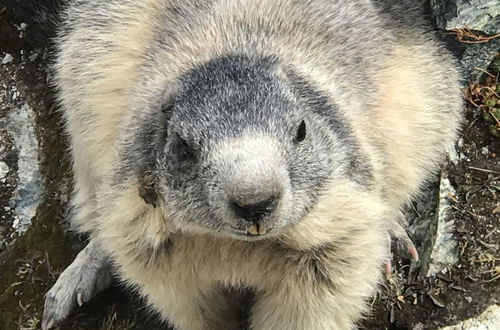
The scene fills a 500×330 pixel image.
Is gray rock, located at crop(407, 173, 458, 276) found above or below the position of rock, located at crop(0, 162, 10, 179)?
below

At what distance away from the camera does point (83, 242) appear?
16.9ft

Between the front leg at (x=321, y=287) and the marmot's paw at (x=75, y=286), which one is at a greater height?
the front leg at (x=321, y=287)

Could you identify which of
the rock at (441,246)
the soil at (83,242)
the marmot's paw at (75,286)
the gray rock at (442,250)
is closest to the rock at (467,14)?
the soil at (83,242)

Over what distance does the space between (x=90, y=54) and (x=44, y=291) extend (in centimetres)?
148

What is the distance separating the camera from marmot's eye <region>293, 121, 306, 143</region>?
3.37 m

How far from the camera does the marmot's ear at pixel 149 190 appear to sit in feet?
11.9

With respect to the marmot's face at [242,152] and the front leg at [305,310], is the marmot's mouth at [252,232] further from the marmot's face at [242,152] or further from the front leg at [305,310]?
the front leg at [305,310]

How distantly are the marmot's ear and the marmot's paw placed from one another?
1358 millimetres

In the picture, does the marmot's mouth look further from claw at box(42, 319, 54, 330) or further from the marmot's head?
claw at box(42, 319, 54, 330)

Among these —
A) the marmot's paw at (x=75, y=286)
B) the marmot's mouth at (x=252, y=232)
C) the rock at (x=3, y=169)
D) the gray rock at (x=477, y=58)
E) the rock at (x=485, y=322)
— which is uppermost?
the marmot's mouth at (x=252, y=232)

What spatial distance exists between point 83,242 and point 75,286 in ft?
1.26

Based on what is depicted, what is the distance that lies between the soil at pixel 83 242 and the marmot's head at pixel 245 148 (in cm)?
143

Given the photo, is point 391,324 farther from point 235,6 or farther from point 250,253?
point 235,6

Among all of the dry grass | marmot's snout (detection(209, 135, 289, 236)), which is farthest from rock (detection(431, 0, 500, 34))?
marmot's snout (detection(209, 135, 289, 236))
